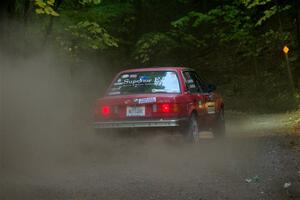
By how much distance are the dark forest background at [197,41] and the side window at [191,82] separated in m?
4.46

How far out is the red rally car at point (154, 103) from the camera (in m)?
10.6

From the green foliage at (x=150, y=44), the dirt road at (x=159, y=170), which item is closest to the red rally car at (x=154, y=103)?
the dirt road at (x=159, y=170)

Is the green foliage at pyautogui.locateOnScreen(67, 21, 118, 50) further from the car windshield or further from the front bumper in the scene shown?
the front bumper

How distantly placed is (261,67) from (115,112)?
14.9 metres

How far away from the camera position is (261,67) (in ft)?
80.7

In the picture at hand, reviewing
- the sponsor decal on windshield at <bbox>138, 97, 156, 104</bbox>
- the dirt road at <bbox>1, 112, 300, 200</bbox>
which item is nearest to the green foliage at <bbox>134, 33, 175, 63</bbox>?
the dirt road at <bbox>1, 112, 300, 200</bbox>

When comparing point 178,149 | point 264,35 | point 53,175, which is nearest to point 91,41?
point 178,149

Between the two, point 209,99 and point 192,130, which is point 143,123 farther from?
point 209,99

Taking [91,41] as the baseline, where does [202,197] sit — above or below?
below

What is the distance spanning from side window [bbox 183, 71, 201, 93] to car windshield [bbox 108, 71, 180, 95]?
0.42 metres

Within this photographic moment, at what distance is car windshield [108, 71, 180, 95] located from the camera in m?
11.1

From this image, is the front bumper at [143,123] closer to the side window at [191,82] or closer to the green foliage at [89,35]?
the side window at [191,82]

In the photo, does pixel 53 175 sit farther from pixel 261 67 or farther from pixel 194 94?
pixel 261 67

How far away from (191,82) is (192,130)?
4.27ft
